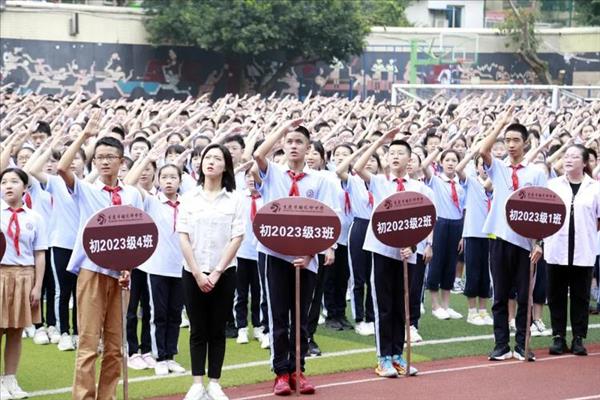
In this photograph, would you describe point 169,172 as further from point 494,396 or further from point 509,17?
point 509,17

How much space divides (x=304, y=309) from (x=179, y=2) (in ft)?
120

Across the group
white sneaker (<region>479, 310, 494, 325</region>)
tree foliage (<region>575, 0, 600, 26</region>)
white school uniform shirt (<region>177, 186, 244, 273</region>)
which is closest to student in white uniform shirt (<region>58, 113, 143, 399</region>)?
white school uniform shirt (<region>177, 186, 244, 273</region>)

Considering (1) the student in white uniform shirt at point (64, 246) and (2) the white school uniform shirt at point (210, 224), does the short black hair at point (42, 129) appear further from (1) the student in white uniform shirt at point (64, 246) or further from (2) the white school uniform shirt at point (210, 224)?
(2) the white school uniform shirt at point (210, 224)

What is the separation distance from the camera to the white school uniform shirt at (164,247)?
11.9m

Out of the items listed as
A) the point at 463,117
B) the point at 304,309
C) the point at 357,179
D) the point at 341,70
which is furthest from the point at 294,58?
the point at 304,309

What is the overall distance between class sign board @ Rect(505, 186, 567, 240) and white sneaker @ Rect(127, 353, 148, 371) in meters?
3.73

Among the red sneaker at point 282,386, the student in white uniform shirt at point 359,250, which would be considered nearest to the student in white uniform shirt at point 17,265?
the red sneaker at point 282,386

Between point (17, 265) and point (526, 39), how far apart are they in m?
41.6

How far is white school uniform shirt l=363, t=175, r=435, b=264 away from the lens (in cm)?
1173

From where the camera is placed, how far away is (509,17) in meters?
51.5

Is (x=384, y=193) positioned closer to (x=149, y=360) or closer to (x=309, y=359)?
(x=309, y=359)

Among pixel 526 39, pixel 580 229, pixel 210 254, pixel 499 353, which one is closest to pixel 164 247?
pixel 210 254

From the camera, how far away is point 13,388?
10844mm

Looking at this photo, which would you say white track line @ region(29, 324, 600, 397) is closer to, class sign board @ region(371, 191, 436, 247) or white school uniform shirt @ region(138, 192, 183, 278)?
white school uniform shirt @ region(138, 192, 183, 278)
